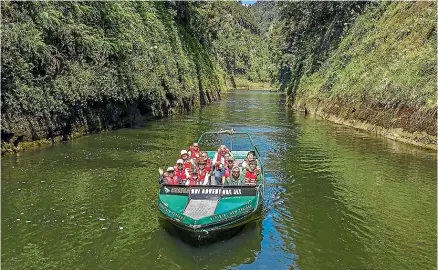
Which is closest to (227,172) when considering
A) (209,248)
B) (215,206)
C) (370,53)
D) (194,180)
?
(194,180)

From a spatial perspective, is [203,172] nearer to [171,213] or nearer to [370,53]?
[171,213]

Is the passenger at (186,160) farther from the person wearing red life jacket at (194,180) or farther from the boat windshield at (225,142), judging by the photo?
the boat windshield at (225,142)

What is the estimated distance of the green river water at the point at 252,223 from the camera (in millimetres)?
10859

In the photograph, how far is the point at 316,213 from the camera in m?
14.3

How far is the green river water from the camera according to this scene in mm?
10859

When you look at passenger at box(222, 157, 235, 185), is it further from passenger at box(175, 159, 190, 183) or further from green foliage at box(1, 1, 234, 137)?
green foliage at box(1, 1, 234, 137)

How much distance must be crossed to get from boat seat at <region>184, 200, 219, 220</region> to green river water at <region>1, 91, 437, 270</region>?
0.83m

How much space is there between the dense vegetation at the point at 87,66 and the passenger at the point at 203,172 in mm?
11010

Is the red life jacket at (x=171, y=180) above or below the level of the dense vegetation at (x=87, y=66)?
below

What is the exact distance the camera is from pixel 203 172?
1459cm

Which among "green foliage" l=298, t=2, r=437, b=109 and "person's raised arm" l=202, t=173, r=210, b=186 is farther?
"green foliage" l=298, t=2, r=437, b=109

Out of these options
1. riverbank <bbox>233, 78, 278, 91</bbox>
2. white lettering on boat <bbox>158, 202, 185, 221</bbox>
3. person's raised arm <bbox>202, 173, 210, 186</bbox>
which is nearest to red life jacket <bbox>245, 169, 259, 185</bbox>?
person's raised arm <bbox>202, 173, 210, 186</bbox>

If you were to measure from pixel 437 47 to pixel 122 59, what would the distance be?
21.1 metres

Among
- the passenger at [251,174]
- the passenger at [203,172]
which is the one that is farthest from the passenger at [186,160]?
the passenger at [251,174]
